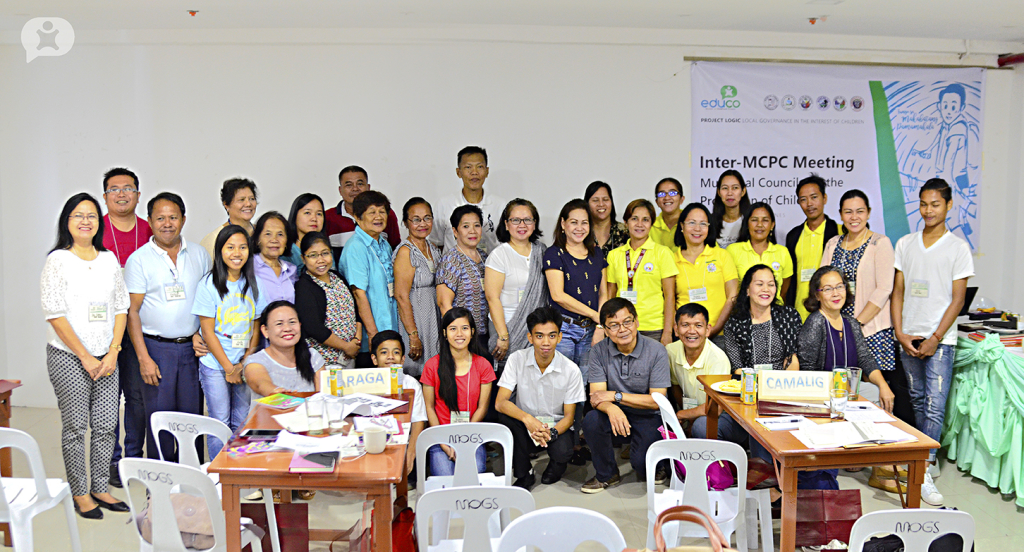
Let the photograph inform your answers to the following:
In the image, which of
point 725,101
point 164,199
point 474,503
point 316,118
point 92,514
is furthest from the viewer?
point 725,101

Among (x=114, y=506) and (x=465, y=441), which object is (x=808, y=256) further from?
(x=114, y=506)

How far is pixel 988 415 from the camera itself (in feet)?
12.0

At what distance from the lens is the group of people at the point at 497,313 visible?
11.0 ft

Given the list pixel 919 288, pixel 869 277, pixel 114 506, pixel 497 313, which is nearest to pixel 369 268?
pixel 497 313

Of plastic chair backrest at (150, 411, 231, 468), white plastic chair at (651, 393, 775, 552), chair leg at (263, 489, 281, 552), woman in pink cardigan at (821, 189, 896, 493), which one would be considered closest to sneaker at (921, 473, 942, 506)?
woman in pink cardigan at (821, 189, 896, 493)

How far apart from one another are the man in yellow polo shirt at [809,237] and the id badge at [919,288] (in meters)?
0.53

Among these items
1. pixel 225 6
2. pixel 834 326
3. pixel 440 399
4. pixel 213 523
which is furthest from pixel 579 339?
pixel 225 6

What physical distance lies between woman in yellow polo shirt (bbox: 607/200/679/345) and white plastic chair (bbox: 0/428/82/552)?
2793mm

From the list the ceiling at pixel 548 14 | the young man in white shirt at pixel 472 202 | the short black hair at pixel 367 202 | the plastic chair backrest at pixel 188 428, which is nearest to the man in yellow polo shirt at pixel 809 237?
the ceiling at pixel 548 14

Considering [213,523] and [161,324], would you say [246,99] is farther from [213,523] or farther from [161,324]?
[213,523]

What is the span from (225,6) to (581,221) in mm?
2618

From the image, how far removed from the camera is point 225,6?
4.36 m

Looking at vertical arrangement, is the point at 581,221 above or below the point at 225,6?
below

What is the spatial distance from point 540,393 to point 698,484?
3.96 ft
